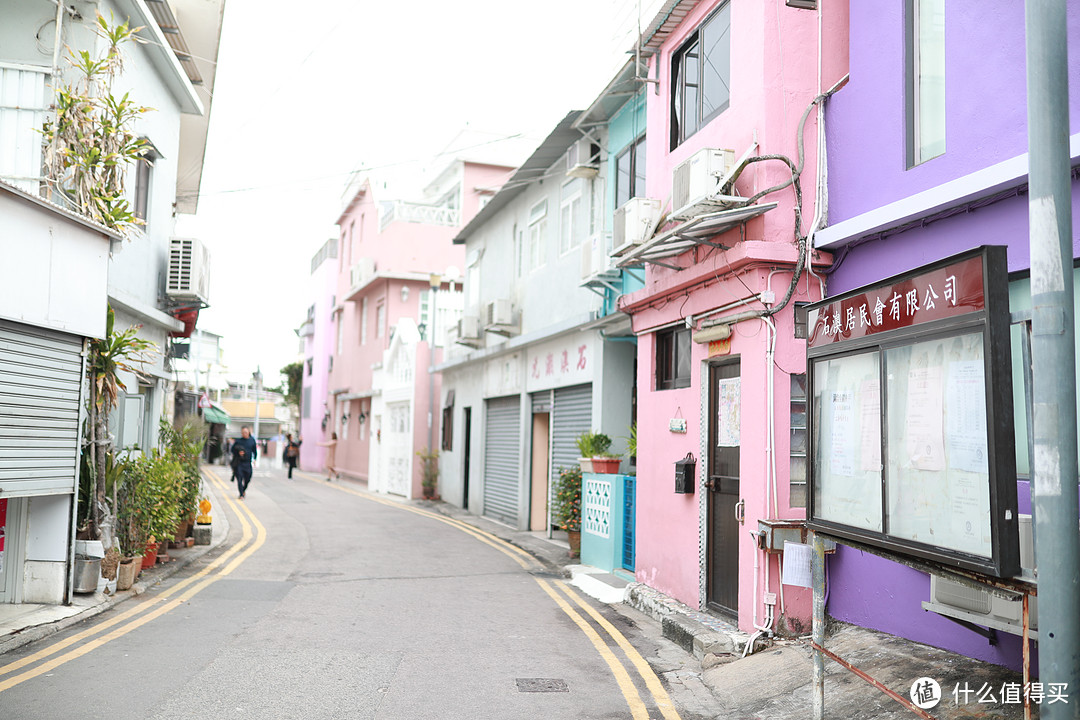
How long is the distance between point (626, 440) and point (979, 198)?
795 centimetres

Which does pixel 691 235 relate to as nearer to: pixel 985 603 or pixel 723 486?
pixel 723 486

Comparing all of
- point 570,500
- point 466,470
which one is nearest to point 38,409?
point 570,500

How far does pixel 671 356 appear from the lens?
10242 mm

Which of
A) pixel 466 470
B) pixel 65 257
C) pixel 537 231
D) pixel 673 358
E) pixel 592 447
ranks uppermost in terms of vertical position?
pixel 537 231

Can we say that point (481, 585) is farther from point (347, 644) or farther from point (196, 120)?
point (196, 120)

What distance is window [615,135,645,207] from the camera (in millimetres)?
12723

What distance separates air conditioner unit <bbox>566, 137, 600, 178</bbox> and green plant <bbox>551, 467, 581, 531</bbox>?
4.91 m

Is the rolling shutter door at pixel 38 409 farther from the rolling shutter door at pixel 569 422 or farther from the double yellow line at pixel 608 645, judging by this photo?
the rolling shutter door at pixel 569 422

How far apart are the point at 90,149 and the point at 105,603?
4.92 meters

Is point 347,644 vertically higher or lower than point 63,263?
lower

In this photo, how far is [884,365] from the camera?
195 inches

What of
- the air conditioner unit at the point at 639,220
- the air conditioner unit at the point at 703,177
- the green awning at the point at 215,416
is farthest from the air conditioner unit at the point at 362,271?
the air conditioner unit at the point at 703,177

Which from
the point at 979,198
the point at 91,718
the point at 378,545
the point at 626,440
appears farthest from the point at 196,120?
the point at 979,198

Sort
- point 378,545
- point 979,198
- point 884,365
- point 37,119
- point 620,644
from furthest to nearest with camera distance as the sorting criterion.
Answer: point 378,545 → point 37,119 → point 620,644 → point 979,198 → point 884,365
